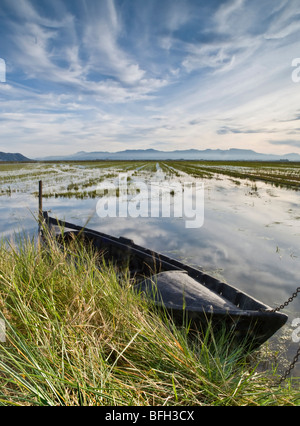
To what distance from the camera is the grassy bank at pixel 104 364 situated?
179cm

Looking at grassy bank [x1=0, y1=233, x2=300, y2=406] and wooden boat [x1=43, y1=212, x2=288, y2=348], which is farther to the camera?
wooden boat [x1=43, y1=212, x2=288, y2=348]

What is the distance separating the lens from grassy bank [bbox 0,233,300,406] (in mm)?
1789

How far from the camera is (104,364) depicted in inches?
80.8

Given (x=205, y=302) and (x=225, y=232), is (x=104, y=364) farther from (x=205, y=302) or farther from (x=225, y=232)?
(x=225, y=232)

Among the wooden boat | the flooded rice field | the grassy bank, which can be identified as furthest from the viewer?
the flooded rice field

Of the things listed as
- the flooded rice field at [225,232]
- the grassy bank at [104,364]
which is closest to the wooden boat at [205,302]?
the grassy bank at [104,364]

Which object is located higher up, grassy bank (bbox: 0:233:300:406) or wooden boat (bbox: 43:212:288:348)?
grassy bank (bbox: 0:233:300:406)

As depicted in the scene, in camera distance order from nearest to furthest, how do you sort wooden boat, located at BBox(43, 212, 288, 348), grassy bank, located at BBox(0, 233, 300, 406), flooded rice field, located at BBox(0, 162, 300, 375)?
grassy bank, located at BBox(0, 233, 300, 406), wooden boat, located at BBox(43, 212, 288, 348), flooded rice field, located at BBox(0, 162, 300, 375)

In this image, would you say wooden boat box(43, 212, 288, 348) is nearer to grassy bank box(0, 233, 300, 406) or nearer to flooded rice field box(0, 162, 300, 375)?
grassy bank box(0, 233, 300, 406)

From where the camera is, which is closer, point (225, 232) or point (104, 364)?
point (104, 364)

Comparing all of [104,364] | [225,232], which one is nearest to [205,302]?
[104,364]

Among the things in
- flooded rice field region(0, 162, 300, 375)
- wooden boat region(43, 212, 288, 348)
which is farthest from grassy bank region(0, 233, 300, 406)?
flooded rice field region(0, 162, 300, 375)
